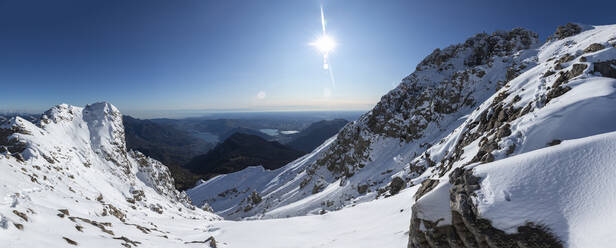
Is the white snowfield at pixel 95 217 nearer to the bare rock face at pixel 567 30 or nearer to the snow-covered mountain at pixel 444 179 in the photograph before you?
the snow-covered mountain at pixel 444 179

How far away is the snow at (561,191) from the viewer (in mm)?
6465

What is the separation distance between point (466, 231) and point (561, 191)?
3.08 m

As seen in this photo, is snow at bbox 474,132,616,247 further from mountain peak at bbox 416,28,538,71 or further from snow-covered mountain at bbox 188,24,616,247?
mountain peak at bbox 416,28,538,71

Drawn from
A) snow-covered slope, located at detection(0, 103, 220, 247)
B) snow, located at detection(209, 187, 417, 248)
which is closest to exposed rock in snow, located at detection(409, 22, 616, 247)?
snow, located at detection(209, 187, 417, 248)

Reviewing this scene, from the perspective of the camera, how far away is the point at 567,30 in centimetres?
4756

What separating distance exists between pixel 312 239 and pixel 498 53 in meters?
69.3

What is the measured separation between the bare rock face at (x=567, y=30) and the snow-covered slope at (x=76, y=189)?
72.1 m

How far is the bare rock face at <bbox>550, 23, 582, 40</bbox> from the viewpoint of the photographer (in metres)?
46.2

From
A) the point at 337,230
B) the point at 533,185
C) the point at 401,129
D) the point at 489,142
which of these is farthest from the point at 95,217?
the point at 401,129

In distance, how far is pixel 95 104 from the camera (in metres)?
54.0

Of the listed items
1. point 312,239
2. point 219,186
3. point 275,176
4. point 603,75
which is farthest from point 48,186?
point 219,186

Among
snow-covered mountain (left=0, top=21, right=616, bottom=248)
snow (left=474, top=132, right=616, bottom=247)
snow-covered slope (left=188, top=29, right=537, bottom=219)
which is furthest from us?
snow-covered slope (left=188, top=29, right=537, bottom=219)

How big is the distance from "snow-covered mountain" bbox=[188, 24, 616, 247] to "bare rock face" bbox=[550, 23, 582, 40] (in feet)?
0.78

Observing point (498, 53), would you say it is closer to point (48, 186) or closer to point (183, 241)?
point (183, 241)
